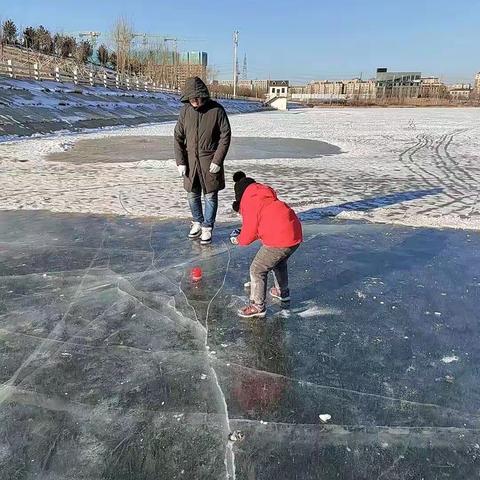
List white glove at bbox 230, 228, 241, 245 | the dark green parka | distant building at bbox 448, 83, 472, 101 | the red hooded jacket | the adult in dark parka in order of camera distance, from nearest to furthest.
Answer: the red hooded jacket → white glove at bbox 230, 228, 241, 245 → the adult in dark parka → the dark green parka → distant building at bbox 448, 83, 472, 101

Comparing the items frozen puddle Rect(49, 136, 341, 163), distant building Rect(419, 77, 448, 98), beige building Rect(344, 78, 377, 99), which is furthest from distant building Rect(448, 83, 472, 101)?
frozen puddle Rect(49, 136, 341, 163)

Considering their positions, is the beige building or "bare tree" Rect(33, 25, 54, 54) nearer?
"bare tree" Rect(33, 25, 54, 54)

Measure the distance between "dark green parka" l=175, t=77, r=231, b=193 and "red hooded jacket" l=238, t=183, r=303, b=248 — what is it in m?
2.05

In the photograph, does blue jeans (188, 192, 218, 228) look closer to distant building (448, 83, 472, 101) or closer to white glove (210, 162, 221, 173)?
white glove (210, 162, 221, 173)

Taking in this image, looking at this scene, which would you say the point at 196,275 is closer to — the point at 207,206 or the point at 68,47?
the point at 207,206

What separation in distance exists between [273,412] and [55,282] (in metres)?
2.65

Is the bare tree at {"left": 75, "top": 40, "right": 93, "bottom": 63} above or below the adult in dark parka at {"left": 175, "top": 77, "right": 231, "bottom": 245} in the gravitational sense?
above

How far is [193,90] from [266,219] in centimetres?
224

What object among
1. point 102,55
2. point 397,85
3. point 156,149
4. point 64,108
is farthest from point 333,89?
point 156,149

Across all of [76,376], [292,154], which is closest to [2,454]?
[76,376]

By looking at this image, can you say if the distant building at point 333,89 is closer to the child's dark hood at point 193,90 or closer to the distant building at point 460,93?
the distant building at point 460,93

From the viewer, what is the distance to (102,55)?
238 ft

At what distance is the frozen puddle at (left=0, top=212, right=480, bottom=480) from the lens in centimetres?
235

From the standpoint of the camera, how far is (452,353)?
130 inches
